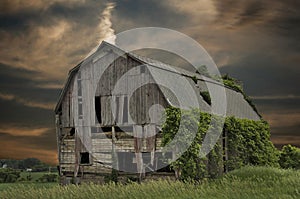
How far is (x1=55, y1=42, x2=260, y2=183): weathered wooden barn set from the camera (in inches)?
1058

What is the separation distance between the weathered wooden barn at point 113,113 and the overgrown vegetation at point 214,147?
134 centimetres

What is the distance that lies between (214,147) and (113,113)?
21.4ft

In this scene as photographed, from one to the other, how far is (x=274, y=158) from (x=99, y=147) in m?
14.9

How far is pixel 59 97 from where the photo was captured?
30422 mm

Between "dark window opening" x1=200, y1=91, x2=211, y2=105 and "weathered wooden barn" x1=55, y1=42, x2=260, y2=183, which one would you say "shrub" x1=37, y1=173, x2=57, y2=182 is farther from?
"dark window opening" x1=200, y1=91, x2=211, y2=105

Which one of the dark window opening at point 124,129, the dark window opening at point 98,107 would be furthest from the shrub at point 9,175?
the dark window opening at point 124,129

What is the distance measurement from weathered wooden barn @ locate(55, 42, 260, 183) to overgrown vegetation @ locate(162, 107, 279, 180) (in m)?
1.34

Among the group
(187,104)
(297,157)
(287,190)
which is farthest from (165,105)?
(297,157)

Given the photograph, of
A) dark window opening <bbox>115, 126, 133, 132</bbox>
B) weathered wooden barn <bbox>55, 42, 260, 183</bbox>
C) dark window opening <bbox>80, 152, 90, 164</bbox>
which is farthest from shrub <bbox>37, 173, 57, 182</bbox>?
dark window opening <bbox>115, 126, 133, 132</bbox>

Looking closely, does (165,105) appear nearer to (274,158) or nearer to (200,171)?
(200,171)

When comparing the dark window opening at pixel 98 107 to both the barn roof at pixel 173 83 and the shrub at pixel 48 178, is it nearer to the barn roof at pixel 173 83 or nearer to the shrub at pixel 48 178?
the barn roof at pixel 173 83

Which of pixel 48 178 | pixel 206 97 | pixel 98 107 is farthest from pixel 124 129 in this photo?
pixel 48 178

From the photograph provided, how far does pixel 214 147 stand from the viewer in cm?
2728

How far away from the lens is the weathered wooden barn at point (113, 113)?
26.9 meters
